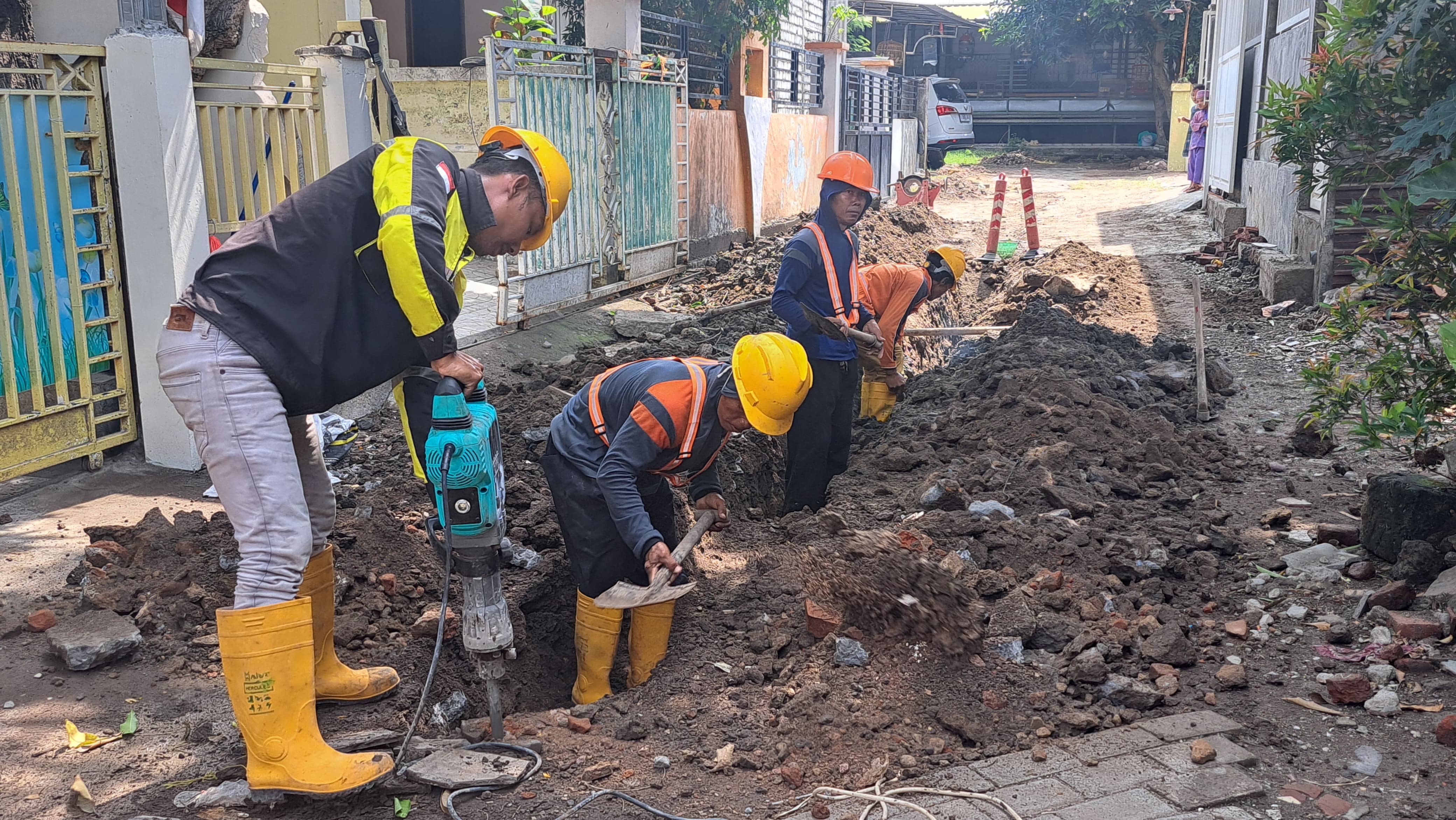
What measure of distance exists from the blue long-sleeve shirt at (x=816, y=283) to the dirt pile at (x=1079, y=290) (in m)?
4.45

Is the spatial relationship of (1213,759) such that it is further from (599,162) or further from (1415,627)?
(599,162)

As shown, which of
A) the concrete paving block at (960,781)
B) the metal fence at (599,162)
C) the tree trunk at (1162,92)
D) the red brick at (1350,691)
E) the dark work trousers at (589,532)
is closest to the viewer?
the concrete paving block at (960,781)

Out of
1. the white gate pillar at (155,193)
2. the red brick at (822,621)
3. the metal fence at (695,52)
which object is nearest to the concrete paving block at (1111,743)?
the red brick at (822,621)

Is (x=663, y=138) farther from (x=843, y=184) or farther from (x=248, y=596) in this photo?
(x=248, y=596)

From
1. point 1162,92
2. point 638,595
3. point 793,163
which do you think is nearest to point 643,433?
point 638,595

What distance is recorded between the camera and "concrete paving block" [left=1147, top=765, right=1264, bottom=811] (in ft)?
9.36

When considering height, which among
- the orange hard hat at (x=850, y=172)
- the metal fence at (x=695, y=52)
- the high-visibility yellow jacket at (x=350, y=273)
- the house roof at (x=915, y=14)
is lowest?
the high-visibility yellow jacket at (x=350, y=273)

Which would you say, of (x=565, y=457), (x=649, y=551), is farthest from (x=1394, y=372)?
(x=565, y=457)

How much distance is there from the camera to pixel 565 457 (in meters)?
4.11

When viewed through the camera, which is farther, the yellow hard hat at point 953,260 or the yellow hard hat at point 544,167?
the yellow hard hat at point 953,260

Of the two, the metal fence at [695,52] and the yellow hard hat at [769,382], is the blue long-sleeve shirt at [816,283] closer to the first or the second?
the yellow hard hat at [769,382]

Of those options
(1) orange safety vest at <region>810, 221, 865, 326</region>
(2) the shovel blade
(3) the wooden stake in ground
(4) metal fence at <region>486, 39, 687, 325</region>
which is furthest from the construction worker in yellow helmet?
(2) the shovel blade

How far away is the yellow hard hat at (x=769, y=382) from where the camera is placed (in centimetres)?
374

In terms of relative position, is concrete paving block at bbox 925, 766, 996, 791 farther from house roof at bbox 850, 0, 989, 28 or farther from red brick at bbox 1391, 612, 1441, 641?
house roof at bbox 850, 0, 989, 28
